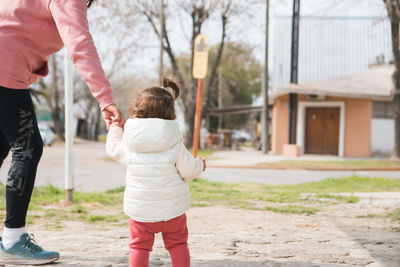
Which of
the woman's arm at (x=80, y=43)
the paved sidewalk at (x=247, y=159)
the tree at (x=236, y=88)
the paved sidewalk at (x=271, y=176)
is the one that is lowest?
the paved sidewalk at (x=271, y=176)

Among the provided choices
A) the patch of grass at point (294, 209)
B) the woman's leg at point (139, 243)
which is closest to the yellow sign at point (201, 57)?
the patch of grass at point (294, 209)

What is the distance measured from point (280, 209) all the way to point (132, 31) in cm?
1925

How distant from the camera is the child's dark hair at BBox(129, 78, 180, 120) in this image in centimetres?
224

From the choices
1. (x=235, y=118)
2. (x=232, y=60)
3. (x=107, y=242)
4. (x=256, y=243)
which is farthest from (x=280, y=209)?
(x=235, y=118)

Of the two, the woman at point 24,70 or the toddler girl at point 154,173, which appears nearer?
the toddler girl at point 154,173

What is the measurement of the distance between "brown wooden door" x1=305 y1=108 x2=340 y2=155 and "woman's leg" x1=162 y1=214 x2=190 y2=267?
1865 cm

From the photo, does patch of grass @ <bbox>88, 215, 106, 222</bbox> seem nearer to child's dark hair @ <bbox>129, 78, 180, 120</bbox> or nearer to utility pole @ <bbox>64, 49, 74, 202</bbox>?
utility pole @ <bbox>64, 49, 74, 202</bbox>

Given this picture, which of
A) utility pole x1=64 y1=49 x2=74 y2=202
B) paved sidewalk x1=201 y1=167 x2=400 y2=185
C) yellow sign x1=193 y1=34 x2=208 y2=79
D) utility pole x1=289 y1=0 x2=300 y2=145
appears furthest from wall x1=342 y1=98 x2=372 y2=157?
utility pole x1=64 y1=49 x2=74 y2=202

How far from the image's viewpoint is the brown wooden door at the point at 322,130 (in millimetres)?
19906

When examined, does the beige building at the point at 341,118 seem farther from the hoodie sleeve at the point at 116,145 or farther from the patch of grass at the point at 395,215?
the hoodie sleeve at the point at 116,145

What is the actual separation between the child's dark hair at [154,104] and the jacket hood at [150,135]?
0.21 feet

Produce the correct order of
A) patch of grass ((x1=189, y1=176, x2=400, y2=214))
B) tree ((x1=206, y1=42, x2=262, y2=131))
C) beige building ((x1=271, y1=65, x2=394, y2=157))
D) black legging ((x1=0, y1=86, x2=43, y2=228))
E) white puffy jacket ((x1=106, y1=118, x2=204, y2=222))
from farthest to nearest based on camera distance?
tree ((x1=206, y1=42, x2=262, y2=131)) < beige building ((x1=271, y1=65, x2=394, y2=157)) < patch of grass ((x1=189, y1=176, x2=400, y2=214)) < black legging ((x1=0, y1=86, x2=43, y2=228)) < white puffy jacket ((x1=106, y1=118, x2=204, y2=222))

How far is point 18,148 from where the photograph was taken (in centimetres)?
255

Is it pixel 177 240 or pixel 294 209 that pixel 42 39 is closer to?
pixel 177 240
